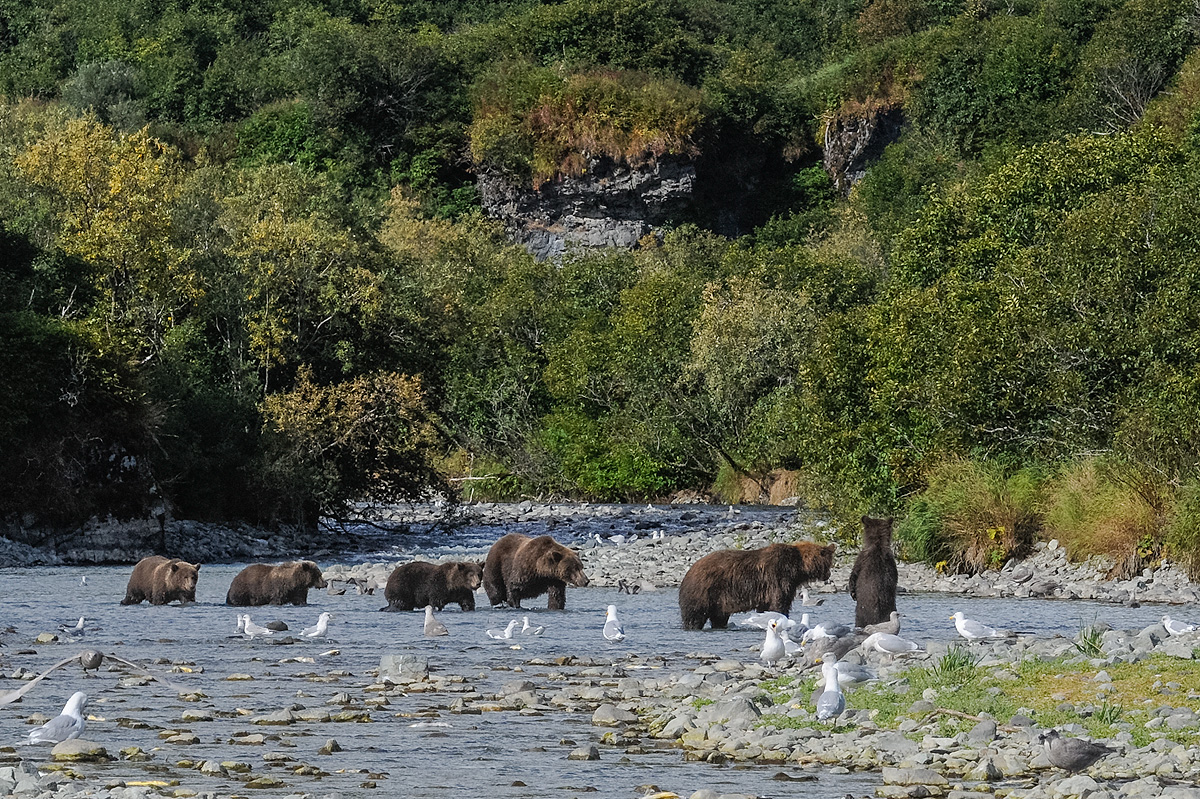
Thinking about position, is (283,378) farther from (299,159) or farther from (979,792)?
(299,159)

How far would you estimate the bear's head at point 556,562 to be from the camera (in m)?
19.4

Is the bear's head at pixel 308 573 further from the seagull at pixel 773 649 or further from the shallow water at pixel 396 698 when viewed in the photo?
the seagull at pixel 773 649

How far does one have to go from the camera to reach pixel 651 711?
11.2 metres

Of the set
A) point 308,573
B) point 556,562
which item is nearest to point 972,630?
point 556,562

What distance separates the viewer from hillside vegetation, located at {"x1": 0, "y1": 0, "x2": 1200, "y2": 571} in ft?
78.2

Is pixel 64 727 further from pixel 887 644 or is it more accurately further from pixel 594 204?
pixel 594 204

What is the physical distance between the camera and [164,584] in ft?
68.1

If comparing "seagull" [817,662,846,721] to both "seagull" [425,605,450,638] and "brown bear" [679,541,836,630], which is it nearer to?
"brown bear" [679,541,836,630]

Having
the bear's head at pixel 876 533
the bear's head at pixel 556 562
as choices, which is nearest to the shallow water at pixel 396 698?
the bear's head at pixel 556 562

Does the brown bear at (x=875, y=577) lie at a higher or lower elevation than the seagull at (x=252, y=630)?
higher

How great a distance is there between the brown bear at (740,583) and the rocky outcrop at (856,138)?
173ft

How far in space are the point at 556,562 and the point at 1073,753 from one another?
11.2m

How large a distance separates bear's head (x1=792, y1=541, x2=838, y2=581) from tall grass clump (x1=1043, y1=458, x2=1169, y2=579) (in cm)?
584

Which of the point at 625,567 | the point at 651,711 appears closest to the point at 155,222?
the point at 625,567
